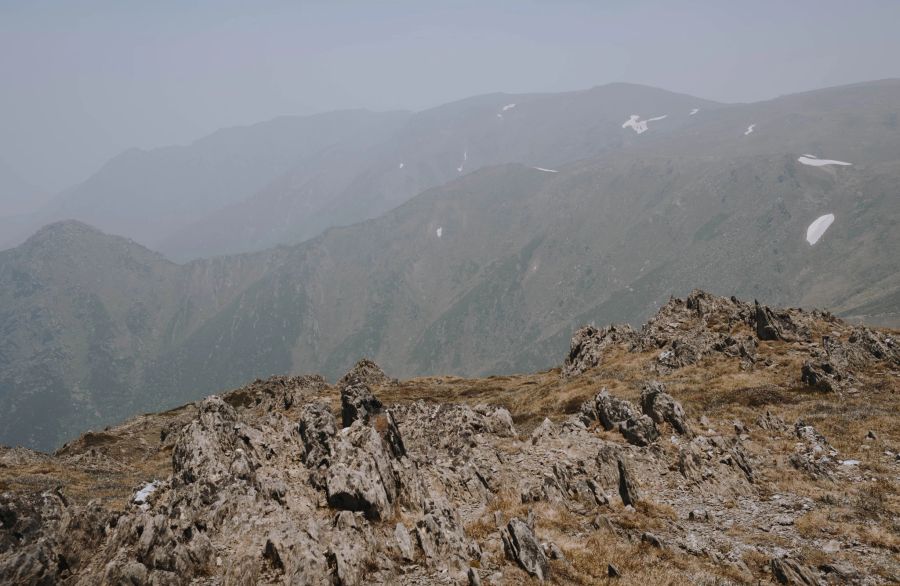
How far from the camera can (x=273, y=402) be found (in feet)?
279

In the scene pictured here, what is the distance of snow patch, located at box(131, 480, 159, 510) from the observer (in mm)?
24684

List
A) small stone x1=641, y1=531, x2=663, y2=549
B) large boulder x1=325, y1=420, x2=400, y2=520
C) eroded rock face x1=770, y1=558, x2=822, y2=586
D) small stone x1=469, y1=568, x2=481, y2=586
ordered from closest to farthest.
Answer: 1. small stone x1=469, y1=568, x2=481, y2=586
2. eroded rock face x1=770, y1=558, x2=822, y2=586
3. small stone x1=641, y1=531, x2=663, y2=549
4. large boulder x1=325, y1=420, x2=400, y2=520

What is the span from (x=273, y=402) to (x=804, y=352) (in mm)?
76349

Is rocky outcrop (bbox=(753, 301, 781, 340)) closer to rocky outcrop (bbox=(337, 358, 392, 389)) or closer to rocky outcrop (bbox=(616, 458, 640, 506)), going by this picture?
rocky outcrop (bbox=(616, 458, 640, 506))

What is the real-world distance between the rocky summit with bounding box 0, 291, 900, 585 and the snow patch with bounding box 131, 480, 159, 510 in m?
0.15

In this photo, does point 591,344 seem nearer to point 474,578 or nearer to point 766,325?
point 766,325

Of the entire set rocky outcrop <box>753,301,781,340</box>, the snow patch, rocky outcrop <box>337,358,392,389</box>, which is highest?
the snow patch

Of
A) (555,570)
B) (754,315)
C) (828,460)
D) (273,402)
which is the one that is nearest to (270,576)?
(555,570)

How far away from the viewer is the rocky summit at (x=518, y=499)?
1833cm

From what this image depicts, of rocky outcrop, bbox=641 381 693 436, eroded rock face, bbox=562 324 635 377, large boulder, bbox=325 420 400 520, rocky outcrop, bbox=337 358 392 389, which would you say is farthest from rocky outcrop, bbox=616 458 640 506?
rocky outcrop, bbox=337 358 392 389

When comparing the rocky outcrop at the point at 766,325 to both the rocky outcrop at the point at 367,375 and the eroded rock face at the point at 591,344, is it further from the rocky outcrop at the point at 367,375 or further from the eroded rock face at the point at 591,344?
the rocky outcrop at the point at 367,375

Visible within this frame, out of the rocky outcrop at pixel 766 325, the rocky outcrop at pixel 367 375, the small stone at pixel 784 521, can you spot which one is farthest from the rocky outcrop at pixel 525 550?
the rocky outcrop at pixel 367 375

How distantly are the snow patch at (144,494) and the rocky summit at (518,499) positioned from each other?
145 millimetres

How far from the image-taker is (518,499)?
25766 millimetres
